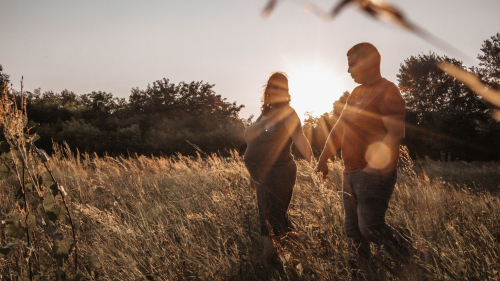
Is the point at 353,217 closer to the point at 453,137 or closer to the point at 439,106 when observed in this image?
the point at 453,137

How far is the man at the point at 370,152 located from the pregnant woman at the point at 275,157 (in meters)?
0.38

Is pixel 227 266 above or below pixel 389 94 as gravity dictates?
below

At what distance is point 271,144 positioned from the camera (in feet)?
9.60

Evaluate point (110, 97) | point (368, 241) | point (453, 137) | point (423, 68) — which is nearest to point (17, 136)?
point (368, 241)

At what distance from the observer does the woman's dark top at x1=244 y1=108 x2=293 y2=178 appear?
291 centimetres

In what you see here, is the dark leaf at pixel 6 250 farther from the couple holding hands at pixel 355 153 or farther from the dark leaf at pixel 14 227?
the couple holding hands at pixel 355 153

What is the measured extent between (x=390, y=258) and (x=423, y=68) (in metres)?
31.0

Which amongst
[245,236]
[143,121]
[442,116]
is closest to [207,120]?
[143,121]

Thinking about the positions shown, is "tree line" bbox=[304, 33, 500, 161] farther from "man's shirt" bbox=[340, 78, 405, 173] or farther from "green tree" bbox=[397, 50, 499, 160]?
"man's shirt" bbox=[340, 78, 405, 173]

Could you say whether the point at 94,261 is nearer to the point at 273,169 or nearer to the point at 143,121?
the point at 273,169

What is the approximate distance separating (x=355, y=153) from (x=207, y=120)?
25.4 metres

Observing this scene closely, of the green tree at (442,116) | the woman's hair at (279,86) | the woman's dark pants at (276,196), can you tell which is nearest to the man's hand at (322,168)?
the woman's dark pants at (276,196)

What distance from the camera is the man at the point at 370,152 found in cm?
222

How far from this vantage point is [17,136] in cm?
153
